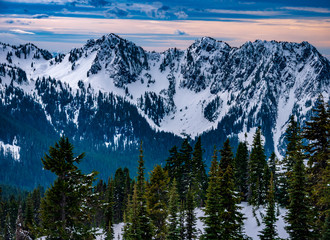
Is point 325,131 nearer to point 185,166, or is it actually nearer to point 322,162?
point 322,162

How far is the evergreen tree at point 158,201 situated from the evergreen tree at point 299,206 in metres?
14.8

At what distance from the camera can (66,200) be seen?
2298 centimetres

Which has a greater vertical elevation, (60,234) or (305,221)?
(60,234)

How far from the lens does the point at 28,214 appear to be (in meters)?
92.8

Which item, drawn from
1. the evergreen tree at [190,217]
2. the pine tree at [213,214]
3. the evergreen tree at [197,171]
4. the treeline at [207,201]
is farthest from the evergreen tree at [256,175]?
the pine tree at [213,214]

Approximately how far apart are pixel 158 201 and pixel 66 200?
20.8 m

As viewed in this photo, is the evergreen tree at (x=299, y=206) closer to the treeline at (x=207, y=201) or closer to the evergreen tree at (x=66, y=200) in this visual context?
the treeline at (x=207, y=201)

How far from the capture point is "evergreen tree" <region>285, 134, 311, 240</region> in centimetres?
3170

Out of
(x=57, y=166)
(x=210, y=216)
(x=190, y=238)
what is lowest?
(x=190, y=238)

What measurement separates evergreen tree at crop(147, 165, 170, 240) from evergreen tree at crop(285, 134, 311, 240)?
48.4 feet

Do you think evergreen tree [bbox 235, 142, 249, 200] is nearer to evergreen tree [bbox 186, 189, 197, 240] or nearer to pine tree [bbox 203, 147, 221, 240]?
evergreen tree [bbox 186, 189, 197, 240]

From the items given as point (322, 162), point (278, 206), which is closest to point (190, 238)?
point (322, 162)

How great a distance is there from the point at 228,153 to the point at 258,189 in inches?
1251

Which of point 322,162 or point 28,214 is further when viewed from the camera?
point 28,214
